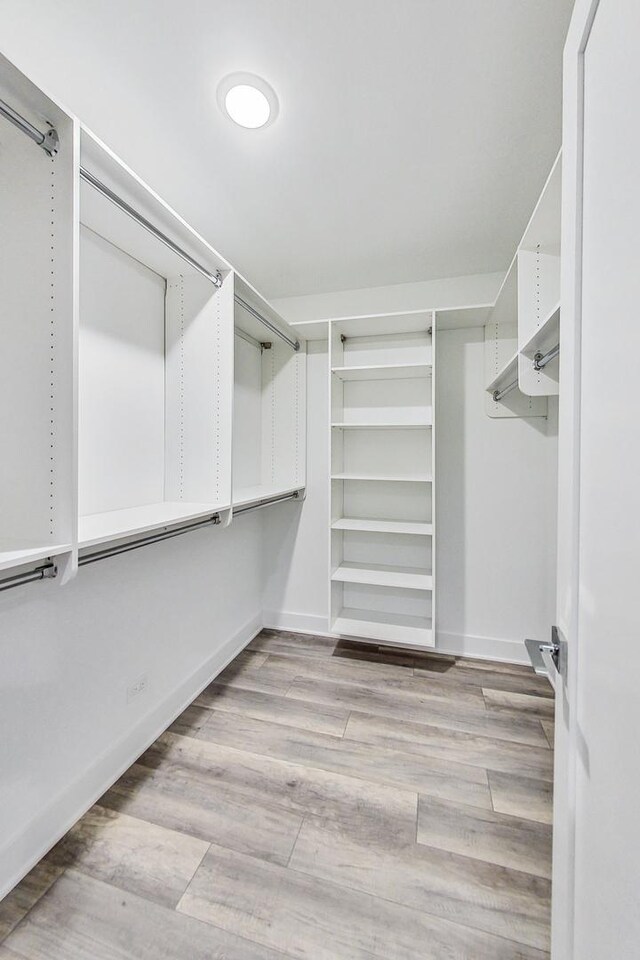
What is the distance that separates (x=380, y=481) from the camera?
285 centimetres

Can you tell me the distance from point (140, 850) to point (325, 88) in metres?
2.61

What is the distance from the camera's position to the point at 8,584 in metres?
1.06

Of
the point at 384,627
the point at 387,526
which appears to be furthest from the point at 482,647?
the point at 387,526

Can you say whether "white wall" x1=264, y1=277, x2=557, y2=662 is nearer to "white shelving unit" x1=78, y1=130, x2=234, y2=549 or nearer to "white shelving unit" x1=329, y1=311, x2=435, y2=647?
"white shelving unit" x1=329, y1=311, x2=435, y2=647

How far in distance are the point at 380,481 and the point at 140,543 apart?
1744 millimetres

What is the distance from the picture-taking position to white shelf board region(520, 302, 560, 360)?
1.41 metres

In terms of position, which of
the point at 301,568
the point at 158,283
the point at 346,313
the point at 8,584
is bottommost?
the point at 301,568

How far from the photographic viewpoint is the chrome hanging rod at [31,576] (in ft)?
3.49

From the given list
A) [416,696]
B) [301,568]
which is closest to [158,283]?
[301,568]

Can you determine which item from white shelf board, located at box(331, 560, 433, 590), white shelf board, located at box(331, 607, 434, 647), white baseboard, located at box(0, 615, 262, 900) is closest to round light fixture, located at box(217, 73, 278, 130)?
white shelf board, located at box(331, 560, 433, 590)

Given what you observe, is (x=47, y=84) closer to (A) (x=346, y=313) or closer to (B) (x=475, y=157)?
(B) (x=475, y=157)

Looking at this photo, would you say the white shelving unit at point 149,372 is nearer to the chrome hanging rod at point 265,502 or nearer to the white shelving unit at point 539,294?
the chrome hanging rod at point 265,502

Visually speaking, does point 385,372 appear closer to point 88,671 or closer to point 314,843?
point 88,671

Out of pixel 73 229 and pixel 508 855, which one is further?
pixel 508 855
